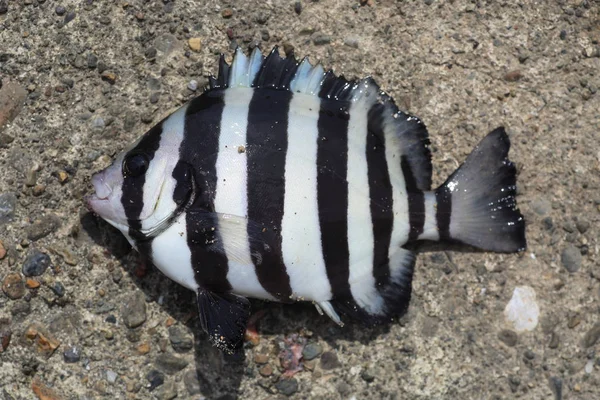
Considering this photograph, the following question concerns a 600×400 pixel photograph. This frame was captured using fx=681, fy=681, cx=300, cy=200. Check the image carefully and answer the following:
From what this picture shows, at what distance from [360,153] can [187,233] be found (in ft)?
2.27

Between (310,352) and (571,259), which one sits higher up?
(571,259)

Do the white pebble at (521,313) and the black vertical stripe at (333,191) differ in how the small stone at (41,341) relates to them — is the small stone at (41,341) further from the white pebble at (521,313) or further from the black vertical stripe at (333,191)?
the white pebble at (521,313)

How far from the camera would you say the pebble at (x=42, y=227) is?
2.69 metres

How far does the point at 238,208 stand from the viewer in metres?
2.38

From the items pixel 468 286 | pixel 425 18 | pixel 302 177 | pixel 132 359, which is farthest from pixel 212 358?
pixel 425 18

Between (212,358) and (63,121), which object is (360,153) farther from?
(63,121)

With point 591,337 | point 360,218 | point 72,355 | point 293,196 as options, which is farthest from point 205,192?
point 591,337

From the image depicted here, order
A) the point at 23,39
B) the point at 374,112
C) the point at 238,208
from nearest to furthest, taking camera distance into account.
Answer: the point at 238,208 < the point at 374,112 < the point at 23,39

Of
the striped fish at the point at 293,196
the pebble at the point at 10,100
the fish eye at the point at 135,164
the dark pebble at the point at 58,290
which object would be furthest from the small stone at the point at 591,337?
the pebble at the point at 10,100

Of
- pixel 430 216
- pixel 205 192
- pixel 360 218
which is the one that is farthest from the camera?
pixel 430 216

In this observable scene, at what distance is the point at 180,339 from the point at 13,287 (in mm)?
681

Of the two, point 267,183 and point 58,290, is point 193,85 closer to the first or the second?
point 267,183

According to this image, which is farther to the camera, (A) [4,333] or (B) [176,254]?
(A) [4,333]

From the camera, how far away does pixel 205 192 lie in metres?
2.38
